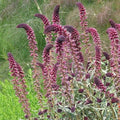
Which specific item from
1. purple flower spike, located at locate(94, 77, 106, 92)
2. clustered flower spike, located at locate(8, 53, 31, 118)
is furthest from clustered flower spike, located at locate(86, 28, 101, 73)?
clustered flower spike, located at locate(8, 53, 31, 118)

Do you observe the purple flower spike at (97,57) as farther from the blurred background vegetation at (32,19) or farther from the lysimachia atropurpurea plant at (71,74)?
the blurred background vegetation at (32,19)

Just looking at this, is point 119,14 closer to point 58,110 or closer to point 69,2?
point 69,2

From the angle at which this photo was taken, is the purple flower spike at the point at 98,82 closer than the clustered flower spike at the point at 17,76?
Yes

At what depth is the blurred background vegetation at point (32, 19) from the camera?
5988 millimetres

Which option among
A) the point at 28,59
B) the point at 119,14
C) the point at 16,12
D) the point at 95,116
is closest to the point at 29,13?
the point at 16,12

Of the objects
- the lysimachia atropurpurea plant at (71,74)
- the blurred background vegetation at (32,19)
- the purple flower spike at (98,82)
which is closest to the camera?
the purple flower spike at (98,82)

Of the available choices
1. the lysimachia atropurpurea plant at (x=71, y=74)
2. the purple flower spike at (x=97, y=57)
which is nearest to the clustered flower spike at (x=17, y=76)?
the lysimachia atropurpurea plant at (x=71, y=74)

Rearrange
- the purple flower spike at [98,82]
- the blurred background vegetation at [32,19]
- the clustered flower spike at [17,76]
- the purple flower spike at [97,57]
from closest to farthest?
the purple flower spike at [98,82] → the clustered flower spike at [17,76] → the purple flower spike at [97,57] → the blurred background vegetation at [32,19]

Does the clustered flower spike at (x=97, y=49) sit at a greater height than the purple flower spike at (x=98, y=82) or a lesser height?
greater

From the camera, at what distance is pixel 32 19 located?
24.1ft

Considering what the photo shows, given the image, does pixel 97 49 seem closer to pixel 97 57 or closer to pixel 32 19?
pixel 97 57

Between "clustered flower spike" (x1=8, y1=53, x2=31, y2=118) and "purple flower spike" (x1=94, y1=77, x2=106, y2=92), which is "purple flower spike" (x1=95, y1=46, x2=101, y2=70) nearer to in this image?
"purple flower spike" (x1=94, y1=77, x2=106, y2=92)

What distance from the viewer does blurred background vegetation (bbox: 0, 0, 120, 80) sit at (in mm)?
5988

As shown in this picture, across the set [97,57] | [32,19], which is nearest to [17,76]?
[97,57]
